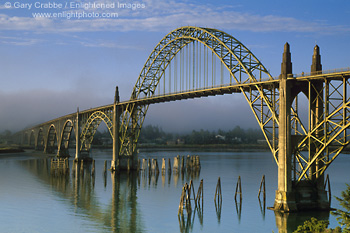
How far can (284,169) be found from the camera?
34.9 m

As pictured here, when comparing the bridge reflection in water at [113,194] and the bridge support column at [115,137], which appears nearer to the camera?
the bridge reflection in water at [113,194]

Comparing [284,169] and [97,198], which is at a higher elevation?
[284,169]

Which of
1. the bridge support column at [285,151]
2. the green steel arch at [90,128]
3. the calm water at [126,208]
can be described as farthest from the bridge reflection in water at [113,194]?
the green steel arch at [90,128]

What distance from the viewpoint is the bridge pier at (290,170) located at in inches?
1364

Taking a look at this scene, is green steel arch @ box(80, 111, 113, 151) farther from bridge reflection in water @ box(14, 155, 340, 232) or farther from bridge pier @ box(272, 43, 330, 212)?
bridge pier @ box(272, 43, 330, 212)

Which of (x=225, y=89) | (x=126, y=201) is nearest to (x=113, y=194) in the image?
(x=126, y=201)

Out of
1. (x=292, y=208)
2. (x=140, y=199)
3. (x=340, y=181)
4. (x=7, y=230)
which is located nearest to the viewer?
(x=7, y=230)

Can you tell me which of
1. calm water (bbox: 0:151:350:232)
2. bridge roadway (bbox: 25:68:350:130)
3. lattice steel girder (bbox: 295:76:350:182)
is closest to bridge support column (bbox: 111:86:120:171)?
bridge roadway (bbox: 25:68:350:130)

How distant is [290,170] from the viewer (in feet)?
115

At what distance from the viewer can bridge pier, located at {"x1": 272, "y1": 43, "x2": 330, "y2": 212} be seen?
34.7m

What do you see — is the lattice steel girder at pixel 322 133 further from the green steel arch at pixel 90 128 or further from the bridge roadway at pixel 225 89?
the green steel arch at pixel 90 128

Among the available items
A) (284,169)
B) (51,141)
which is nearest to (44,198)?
(284,169)

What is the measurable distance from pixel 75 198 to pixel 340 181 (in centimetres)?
3930

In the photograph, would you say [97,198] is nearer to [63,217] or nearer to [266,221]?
[63,217]
